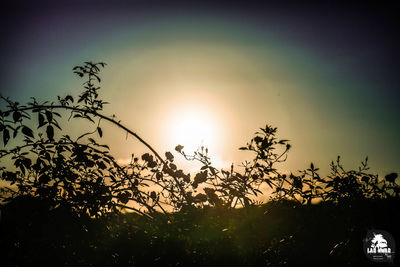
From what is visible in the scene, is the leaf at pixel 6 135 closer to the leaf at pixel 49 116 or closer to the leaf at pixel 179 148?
the leaf at pixel 49 116

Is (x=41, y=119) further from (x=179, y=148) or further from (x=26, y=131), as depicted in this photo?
(x=179, y=148)

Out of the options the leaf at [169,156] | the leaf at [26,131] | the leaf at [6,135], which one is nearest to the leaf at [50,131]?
the leaf at [26,131]

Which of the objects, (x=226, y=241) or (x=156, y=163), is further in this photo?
(x=156, y=163)

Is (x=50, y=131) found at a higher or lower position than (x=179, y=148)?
lower

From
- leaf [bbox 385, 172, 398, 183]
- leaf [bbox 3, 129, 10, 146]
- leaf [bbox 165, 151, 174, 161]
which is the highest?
leaf [bbox 165, 151, 174, 161]

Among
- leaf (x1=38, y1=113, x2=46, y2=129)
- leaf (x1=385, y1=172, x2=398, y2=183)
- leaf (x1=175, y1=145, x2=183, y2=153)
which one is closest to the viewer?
leaf (x1=38, y1=113, x2=46, y2=129)

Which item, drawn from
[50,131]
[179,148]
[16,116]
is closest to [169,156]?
[179,148]

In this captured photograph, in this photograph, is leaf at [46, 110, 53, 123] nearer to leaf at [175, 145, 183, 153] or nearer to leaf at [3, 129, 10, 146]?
leaf at [3, 129, 10, 146]

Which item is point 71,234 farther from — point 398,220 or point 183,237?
point 398,220

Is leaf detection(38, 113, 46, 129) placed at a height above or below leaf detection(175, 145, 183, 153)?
below

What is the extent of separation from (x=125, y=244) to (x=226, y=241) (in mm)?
1273

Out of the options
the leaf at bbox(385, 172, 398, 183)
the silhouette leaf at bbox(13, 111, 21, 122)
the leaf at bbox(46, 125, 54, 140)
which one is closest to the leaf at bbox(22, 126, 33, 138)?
the silhouette leaf at bbox(13, 111, 21, 122)

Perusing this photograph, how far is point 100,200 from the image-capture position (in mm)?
4414

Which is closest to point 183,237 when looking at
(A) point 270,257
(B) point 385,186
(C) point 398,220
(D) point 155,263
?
(D) point 155,263
